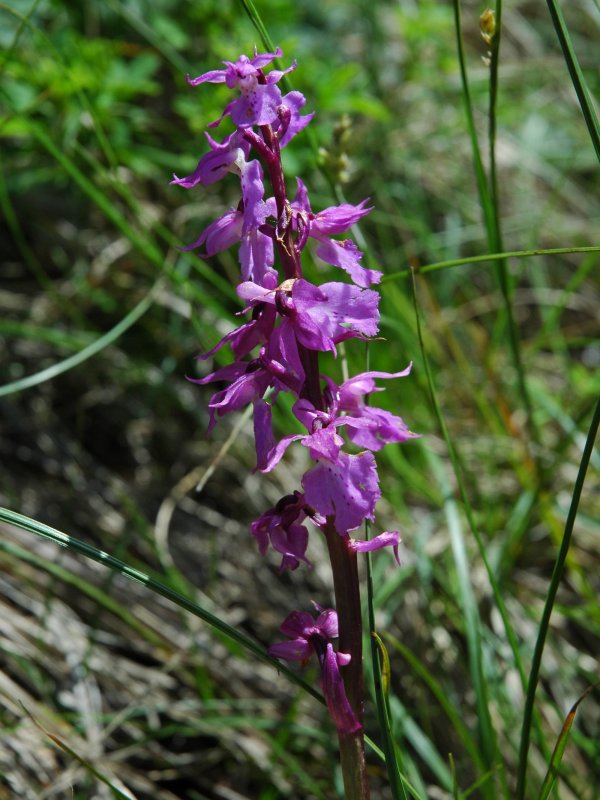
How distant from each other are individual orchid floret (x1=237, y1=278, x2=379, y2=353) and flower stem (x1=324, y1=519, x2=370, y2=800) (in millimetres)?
234

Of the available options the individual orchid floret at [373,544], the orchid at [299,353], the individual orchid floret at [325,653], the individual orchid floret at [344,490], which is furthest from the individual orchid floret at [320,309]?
the individual orchid floret at [325,653]

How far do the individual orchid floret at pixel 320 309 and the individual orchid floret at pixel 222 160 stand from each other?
0.15 meters

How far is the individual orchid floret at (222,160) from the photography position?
40.9 inches

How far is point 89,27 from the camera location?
2.75 meters

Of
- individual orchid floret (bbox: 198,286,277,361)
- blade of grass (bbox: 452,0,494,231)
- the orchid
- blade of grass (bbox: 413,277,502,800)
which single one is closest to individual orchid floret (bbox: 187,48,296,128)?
the orchid

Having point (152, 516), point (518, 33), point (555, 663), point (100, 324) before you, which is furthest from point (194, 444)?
point (518, 33)

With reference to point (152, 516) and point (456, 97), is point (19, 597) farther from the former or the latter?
point (456, 97)

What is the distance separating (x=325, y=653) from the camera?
1.07 m

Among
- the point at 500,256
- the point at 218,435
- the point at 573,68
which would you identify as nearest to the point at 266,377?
the point at 500,256

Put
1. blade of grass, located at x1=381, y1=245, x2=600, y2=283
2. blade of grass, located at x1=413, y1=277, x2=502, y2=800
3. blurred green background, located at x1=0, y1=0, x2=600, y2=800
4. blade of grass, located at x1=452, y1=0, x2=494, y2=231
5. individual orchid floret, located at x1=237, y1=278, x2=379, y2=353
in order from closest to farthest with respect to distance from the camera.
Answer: individual orchid floret, located at x1=237, y1=278, x2=379, y2=353 → blade of grass, located at x1=381, y1=245, x2=600, y2=283 → blade of grass, located at x1=413, y1=277, x2=502, y2=800 → blade of grass, located at x1=452, y1=0, x2=494, y2=231 → blurred green background, located at x1=0, y1=0, x2=600, y2=800

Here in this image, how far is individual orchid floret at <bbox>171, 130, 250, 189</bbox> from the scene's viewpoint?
3.41 ft

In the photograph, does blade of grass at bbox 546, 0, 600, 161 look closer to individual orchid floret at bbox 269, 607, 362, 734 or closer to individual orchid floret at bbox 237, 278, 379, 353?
individual orchid floret at bbox 237, 278, 379, 353

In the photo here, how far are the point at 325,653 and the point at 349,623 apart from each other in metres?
0.05

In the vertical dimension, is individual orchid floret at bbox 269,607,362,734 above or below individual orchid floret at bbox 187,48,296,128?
below
